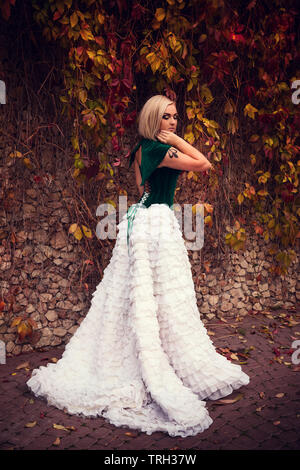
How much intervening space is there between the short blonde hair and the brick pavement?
2028mm

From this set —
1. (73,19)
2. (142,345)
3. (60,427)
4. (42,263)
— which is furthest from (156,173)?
(60,427)

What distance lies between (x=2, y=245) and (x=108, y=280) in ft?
3.98

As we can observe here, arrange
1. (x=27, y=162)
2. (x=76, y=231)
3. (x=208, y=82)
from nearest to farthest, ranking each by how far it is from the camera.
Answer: (x=27, y=162) < (x=76, y=231) < (x=208, y=82)

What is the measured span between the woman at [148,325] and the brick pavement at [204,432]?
0.12 metres

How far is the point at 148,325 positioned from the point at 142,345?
0.14 metres

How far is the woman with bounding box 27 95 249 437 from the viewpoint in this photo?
291 cm

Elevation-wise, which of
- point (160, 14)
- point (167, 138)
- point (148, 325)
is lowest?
point (148, 325)

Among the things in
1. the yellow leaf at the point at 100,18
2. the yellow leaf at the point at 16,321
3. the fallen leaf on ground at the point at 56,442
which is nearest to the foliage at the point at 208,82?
the yellow leaf at the point at 100,18

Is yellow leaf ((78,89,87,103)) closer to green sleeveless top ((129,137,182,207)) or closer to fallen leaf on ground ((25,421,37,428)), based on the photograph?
green sleeveless top ((129,137,182,207))

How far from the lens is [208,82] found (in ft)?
13.8

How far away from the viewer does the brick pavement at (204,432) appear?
2512 millimetres

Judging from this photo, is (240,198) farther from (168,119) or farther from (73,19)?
(73,19)

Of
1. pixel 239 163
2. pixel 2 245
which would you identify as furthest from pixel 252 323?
pixel 2 245

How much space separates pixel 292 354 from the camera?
3926 millimetres
